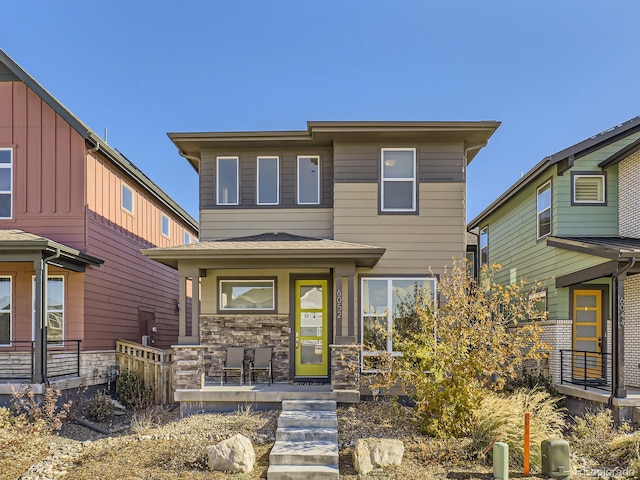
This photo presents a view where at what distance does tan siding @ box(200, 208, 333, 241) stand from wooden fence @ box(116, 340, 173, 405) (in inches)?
118

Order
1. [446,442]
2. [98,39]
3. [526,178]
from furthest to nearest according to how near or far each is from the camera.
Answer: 1. [98,39]
2. [526,178]
3. [446,442]

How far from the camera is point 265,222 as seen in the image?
37.3 ft

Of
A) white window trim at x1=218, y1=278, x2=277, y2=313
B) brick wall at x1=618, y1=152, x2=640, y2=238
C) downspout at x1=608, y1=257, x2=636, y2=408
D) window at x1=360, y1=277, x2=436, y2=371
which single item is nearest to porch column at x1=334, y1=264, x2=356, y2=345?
window at x1=360, y1=277, x2=436, y2=371

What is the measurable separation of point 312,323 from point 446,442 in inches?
174

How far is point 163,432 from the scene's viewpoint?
27.3ft

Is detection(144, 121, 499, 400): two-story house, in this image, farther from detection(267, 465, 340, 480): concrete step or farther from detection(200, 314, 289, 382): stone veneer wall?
detection(267, 465, 340, 480): concrete step

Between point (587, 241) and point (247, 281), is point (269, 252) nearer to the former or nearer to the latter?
point (247, 281)

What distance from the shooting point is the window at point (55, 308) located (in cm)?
1142

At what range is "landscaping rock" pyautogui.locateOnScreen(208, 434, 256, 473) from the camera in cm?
686

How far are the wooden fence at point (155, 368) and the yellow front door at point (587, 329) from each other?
9240mm

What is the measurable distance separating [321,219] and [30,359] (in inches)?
283

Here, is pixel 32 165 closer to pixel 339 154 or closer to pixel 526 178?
pixel 339 154

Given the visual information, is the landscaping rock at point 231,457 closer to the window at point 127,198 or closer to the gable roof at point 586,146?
the window at point 127,198

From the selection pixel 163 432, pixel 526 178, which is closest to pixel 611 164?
pixel 526 178
